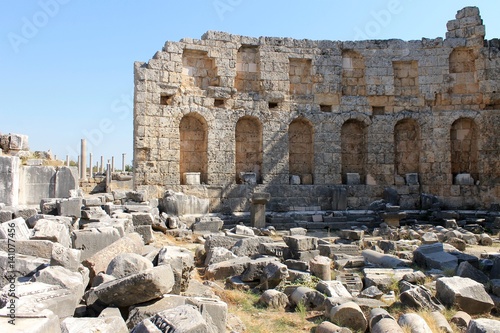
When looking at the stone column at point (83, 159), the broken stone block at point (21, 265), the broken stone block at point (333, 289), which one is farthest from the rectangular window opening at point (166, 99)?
the stone column at point (83, 159)

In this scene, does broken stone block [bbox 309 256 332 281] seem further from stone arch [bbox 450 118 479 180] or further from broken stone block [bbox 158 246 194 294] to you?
stone arch [bbox 450 118 479 180]

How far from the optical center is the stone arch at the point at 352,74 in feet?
53.5

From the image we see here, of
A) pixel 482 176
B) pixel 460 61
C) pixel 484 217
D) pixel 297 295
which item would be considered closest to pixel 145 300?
pixel 297 295

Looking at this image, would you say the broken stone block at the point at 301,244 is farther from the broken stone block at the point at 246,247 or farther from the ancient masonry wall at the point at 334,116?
the ancient masonry wall at the point at 334,116

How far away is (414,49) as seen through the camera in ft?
52.9

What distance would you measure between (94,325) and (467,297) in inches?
174

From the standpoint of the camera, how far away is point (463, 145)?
53.2ft

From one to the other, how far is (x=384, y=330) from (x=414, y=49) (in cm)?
1421

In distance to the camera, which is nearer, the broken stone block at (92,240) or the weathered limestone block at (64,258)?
the weathered limestone block at (64,258)

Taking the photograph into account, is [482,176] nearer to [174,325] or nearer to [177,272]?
[177,272]

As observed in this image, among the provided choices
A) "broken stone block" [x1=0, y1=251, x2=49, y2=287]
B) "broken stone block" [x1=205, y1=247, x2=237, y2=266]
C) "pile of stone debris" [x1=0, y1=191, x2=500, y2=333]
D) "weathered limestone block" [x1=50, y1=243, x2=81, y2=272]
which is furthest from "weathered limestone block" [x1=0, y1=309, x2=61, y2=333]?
"broken stone block" [x1=205, y1=247, x2=237, y2=266]

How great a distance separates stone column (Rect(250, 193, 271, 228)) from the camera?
12.6m

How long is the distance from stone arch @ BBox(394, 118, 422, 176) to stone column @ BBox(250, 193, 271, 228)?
6.45 metres

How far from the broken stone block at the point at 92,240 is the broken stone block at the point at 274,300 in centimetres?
245
